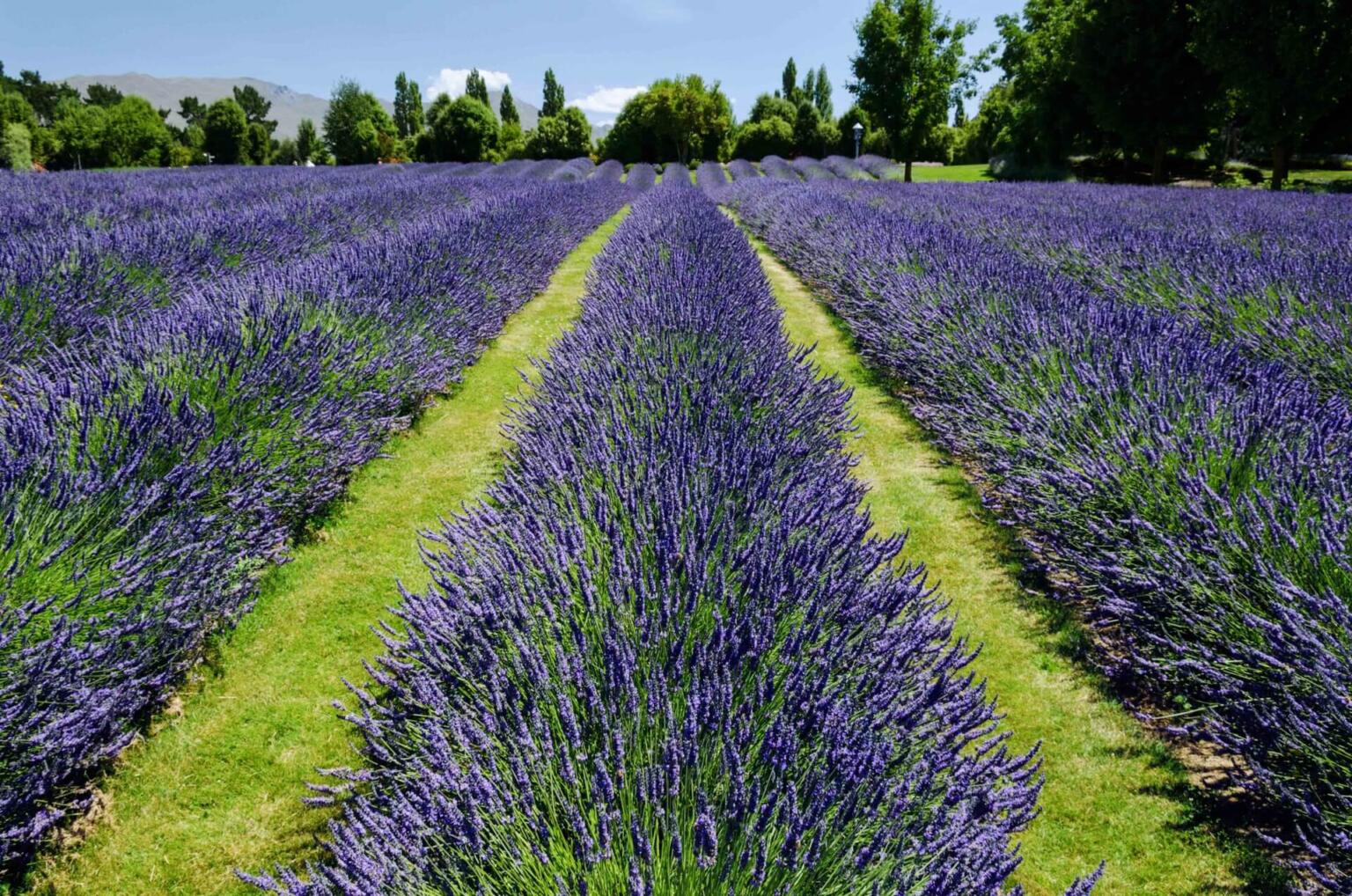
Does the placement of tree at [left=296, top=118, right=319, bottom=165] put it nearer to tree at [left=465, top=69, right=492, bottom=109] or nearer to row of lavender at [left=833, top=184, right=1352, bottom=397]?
tree at [left=465, top=69, right=492, bottom=109]

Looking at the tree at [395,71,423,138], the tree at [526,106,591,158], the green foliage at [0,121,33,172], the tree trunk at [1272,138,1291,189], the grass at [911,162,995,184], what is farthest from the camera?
the tree at [395,71,423,138]

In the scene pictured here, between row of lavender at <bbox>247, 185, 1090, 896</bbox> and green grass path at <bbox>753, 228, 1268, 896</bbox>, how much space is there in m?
0.44

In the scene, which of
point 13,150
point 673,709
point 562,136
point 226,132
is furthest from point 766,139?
point 673,709

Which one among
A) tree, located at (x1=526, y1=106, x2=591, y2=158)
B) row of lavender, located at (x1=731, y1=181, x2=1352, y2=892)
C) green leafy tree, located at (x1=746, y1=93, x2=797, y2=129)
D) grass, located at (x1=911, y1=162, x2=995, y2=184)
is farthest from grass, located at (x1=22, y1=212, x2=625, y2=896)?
green leafy tree, located at (x1=746, y1=93, x2=797, y2=129)

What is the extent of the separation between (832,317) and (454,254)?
4.16 meters

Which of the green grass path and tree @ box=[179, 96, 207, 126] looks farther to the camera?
tree @ box=[179, 96, 207, 126]

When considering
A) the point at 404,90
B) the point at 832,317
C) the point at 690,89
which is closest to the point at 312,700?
the point at 832,317

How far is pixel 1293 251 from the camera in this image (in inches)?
261

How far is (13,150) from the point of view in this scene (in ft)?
88.8

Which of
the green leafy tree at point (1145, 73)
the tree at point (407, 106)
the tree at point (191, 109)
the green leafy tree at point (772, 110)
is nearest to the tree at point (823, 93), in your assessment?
the green leafy tree at point (772, 110)

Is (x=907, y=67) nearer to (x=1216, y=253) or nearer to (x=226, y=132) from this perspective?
(x=1216, y=253)

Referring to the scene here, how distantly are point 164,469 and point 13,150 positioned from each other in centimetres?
3436

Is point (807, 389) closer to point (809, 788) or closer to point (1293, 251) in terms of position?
point (809, 788)

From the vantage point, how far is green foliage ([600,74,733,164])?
1497 inches
